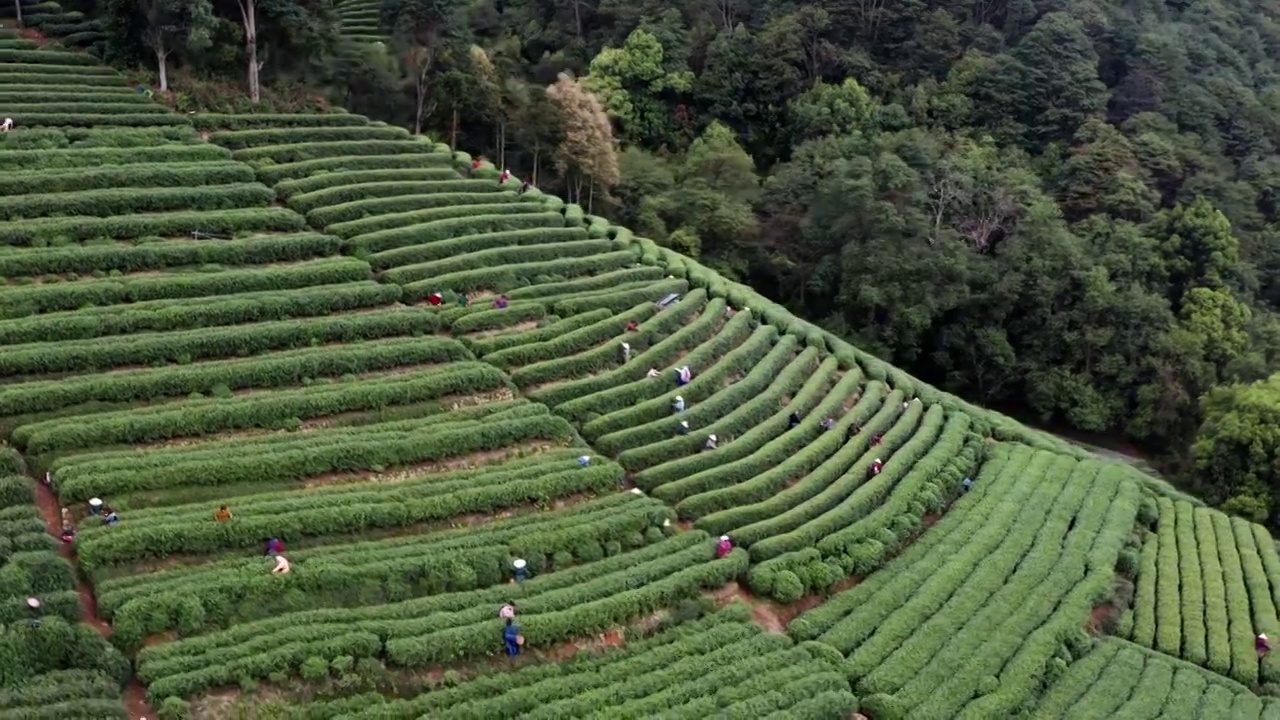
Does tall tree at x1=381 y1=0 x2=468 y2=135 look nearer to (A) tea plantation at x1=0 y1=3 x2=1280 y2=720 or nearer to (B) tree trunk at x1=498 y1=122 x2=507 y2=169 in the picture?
(B) tree trunk at x1=498 y1=122 x2=507 y2=169

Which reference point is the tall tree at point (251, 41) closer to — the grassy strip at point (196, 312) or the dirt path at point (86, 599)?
the grassy strip at point (196, 312)

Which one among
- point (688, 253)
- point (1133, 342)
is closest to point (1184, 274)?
point (1133, 342)

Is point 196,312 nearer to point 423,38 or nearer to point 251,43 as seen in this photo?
point 251,43

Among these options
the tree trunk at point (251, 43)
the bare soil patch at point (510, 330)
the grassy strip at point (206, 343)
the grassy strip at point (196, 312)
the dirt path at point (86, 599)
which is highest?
the tree trunk at point (251, 43)

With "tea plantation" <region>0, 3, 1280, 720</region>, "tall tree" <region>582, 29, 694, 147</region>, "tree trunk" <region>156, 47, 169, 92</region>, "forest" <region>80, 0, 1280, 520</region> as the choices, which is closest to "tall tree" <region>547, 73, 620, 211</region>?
"forest" <region>80, 0, 1280, 520</region>

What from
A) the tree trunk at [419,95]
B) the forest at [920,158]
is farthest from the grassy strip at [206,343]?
the tree trunk at [419,95]

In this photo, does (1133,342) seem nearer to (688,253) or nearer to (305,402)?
(688,253)
